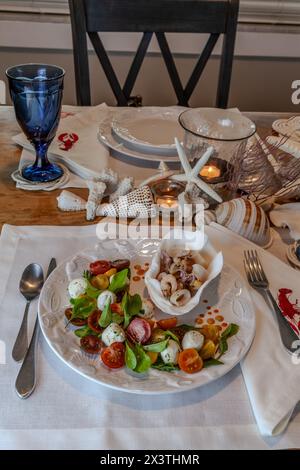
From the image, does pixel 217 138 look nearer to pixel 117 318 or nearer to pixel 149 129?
pixel 149 129

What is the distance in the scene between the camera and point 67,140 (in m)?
0.93

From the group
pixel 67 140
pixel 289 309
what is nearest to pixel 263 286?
pixel 289 309

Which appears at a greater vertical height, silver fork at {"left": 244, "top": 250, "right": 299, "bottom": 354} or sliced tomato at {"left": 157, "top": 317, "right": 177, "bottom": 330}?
sliced tomato at {"left": 157, "top": 317, "right": 177, "bottom": 330}

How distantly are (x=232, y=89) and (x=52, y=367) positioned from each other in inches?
65.2

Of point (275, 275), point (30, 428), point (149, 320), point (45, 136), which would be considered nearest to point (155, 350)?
point (149, 320)

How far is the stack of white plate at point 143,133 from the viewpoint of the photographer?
0.92m

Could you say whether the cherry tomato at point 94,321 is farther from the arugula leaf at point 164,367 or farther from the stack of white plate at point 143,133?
the stack of white plate at point 143,133

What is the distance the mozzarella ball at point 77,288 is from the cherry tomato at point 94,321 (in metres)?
0.03

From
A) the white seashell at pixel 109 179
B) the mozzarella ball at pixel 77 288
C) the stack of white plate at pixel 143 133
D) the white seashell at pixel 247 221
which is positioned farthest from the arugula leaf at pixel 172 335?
the stack of white plate at pixel 143 133

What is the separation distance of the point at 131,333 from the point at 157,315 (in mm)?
63

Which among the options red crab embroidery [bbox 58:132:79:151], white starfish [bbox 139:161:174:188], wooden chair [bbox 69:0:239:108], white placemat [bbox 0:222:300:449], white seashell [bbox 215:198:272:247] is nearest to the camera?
white placemat [bbox 0:222:300:449]

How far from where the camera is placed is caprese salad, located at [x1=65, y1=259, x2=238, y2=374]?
0.47 m

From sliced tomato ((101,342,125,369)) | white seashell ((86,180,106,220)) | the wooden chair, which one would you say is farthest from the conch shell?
the wooden chair

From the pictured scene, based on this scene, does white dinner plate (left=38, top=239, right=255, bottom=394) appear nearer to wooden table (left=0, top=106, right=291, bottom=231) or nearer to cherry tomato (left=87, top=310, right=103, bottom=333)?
cherry tomato (left=87, top=310, right=103, bottom=333)
